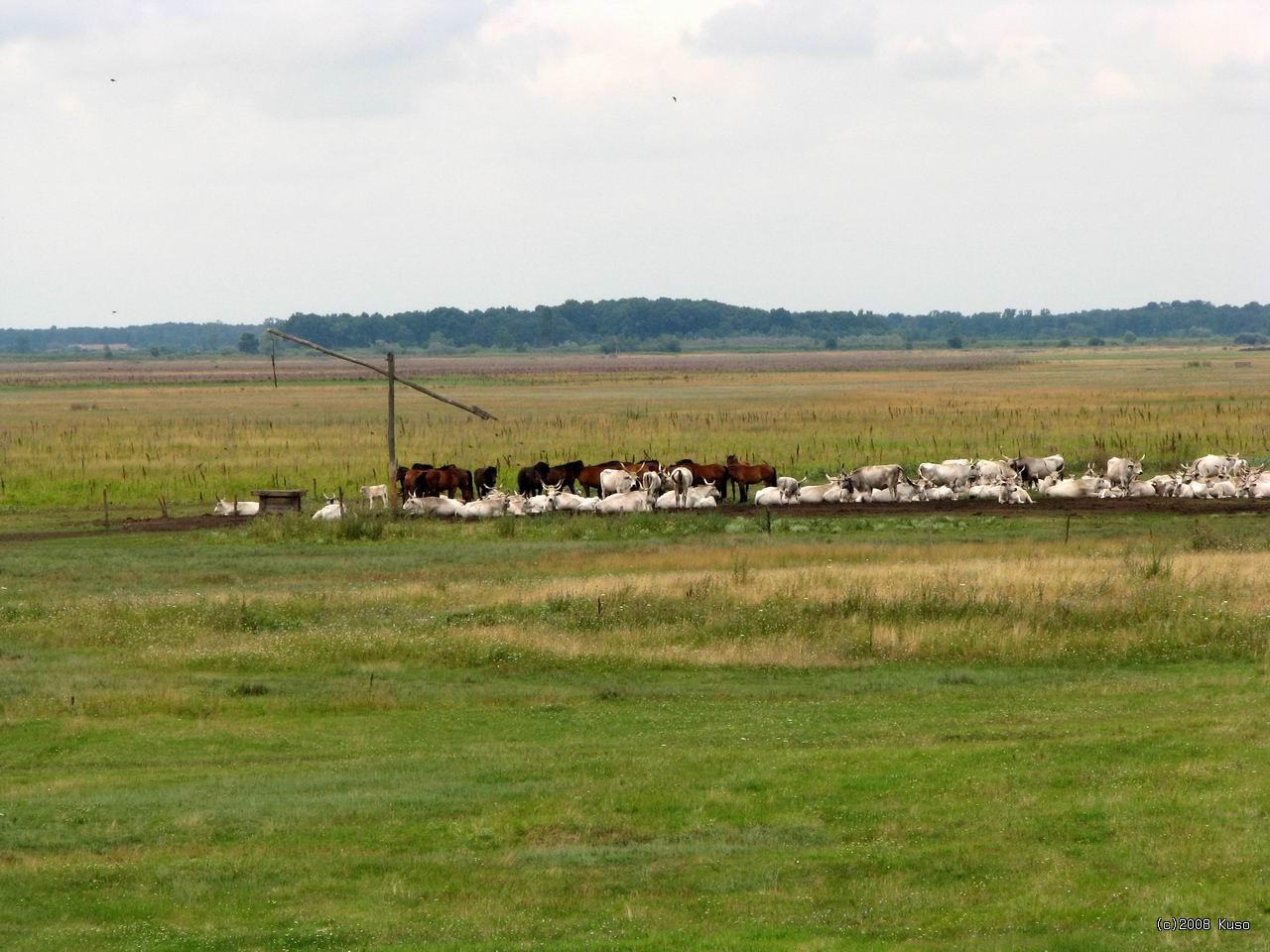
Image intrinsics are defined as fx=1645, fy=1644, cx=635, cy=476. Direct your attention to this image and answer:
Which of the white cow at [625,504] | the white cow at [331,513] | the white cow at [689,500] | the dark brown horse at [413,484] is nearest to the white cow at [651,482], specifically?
the white cow at [689,500]

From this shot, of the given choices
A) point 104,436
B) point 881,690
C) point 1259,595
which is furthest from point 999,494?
point 104,436

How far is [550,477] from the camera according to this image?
42.2 metres

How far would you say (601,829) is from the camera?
42.7 ft

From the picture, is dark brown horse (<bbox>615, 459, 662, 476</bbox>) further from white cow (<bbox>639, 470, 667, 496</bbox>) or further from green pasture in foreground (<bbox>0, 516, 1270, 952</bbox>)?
green pasture in foreground (<bbox>0, 516, 1270, 952</bbox>)

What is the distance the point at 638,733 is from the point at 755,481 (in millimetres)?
25450

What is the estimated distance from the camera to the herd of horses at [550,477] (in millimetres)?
41125

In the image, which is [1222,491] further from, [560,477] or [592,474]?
[560,477]

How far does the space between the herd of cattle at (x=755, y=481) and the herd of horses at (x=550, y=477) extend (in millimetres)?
25

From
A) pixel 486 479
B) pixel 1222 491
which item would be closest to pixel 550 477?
pixel 486 479

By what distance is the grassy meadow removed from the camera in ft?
35.9

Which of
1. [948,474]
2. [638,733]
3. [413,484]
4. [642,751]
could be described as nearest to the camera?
[642,751]

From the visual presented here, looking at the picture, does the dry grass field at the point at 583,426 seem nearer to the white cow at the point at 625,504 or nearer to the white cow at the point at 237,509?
the white cow at the point at 237,509

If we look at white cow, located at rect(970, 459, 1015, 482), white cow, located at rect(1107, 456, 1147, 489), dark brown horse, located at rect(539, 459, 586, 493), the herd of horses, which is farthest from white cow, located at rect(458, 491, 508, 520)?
white cow, located at rect(1107, 456, 1147, 489)

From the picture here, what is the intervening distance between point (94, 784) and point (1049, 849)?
340 inches
